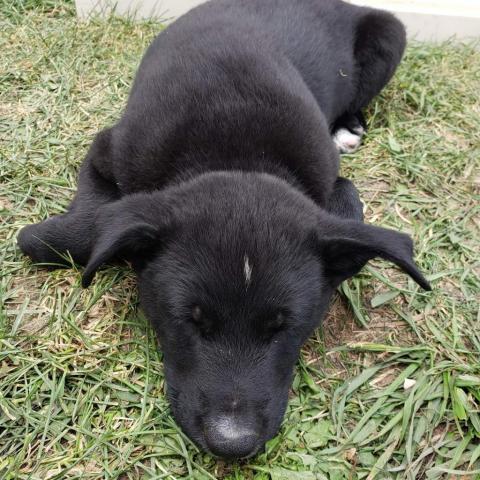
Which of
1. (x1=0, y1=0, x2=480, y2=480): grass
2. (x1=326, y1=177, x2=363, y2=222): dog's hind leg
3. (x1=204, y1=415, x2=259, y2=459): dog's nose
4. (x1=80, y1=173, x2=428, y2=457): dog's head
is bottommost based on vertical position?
(x1=0, y1=0, x2=480, y2=480): grass

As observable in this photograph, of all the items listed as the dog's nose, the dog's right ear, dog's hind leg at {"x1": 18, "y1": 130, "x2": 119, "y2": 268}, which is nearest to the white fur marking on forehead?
the dog's right ear

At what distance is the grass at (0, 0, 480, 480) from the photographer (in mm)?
2430

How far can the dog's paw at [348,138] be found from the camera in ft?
13.7

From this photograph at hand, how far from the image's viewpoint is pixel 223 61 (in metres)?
3.08

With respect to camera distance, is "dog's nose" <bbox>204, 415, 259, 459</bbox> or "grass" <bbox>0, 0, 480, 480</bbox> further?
"grass" <bbox>0, 0, 480, 480</bbox>

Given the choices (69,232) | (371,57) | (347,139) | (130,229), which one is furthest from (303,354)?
(371,57)

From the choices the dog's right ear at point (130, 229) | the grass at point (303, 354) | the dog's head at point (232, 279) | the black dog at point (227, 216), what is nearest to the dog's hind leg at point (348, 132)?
the grass at point (303, 354)

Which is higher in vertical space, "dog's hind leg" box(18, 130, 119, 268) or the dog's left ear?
the dog's left ear

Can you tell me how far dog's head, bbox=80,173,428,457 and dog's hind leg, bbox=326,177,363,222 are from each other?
0.81 meters

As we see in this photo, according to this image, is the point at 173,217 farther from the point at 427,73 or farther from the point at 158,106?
the point at 427,73

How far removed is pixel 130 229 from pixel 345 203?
1.44 meters

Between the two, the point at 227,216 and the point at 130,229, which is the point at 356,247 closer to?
the point at 227,216

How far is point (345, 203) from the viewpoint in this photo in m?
3.32

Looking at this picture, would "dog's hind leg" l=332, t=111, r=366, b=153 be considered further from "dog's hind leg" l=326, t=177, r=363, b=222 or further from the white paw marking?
"dog's hind leg" l=326, t=177, r=363, b=222
